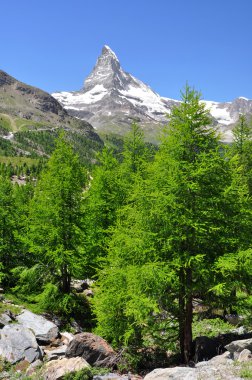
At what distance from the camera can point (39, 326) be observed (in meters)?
18.4

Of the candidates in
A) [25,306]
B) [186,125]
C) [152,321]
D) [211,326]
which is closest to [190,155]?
[186,125]

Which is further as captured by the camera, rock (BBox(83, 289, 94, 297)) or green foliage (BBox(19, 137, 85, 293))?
rock (BBox(83, 289, 94, 297))

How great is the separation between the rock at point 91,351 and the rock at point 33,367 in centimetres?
132

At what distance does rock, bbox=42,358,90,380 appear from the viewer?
39.7ft

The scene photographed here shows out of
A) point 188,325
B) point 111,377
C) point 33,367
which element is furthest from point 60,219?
point 111,377

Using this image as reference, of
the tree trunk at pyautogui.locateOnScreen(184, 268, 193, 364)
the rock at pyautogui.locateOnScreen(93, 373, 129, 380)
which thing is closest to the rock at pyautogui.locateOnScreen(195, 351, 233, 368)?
the tree trunk at pyautogui.locateOnScreen(184, 268, 193, 364)

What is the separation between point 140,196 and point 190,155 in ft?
8.49

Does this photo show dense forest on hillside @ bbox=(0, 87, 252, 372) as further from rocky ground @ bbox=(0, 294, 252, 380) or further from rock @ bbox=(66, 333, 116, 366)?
rocky ground @ bbox=(0, 294, 252, 380)

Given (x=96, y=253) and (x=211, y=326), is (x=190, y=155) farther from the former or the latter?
(x=96, y=253)

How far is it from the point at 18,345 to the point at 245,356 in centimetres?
1003

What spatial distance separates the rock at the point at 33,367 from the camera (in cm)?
1360

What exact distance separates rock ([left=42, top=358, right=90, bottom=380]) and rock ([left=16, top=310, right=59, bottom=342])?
4.47m

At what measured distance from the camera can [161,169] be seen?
539 inches

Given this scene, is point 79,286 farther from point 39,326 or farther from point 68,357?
point 68,357
